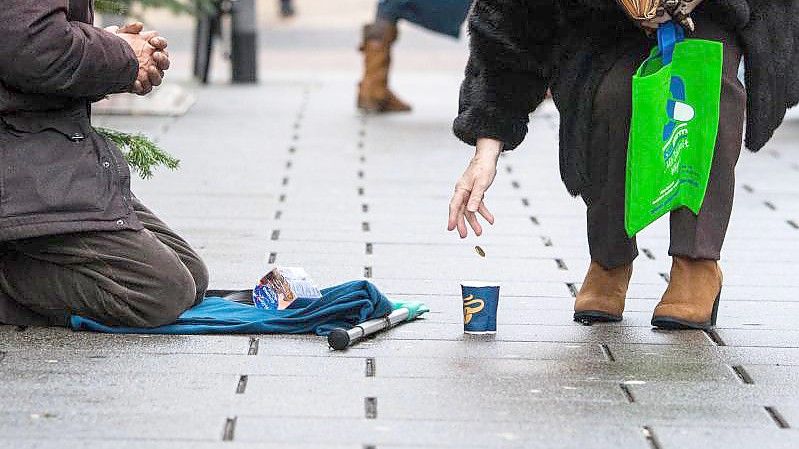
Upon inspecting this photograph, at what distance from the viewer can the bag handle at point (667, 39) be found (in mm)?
4227

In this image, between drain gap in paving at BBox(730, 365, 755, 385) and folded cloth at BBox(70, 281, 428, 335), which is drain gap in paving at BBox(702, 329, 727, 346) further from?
folded cloth at BBox(70, 281, 428, 335)

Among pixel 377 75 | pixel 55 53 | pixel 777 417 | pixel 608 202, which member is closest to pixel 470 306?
pixel 608 202

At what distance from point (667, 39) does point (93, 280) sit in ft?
5.62

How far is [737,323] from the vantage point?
4520 mm

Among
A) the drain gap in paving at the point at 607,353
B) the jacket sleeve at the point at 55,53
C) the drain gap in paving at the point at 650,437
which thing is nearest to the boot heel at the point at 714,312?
the drain gap in paving at the point at 607,353

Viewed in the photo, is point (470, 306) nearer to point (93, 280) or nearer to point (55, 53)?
point (93, 280)

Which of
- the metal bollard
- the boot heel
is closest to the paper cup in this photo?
the boot heel

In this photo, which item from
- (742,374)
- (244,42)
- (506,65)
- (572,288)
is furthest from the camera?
(244,42)

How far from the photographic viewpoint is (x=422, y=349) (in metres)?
4.13

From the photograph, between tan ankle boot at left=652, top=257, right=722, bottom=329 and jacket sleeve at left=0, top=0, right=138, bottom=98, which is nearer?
jacket sleeve at left=0, top=0, right=138, bottom=98

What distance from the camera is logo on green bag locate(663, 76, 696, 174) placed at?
424 cm

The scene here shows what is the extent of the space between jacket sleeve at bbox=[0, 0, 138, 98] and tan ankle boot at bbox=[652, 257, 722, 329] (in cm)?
165

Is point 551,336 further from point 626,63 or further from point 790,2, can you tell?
point 790,2

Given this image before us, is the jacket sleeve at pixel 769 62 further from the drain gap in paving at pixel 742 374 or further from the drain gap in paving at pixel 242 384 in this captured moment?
the drain gap in paving at pixel 242 384
